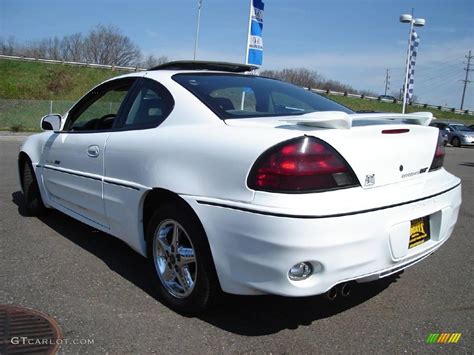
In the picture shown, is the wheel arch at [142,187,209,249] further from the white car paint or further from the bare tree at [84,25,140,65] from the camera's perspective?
the bare tree at [84,25,140,65]

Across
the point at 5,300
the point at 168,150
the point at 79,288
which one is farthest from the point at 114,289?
the point at 168,150

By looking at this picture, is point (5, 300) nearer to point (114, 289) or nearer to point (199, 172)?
point (114, 289)

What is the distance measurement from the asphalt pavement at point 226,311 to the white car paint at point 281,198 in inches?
14.7

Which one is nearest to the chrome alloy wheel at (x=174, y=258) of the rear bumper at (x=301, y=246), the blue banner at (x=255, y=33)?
the rear bumper at (x=301, y=246)

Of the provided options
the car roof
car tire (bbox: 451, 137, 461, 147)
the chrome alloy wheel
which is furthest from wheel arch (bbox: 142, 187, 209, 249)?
car tire (bbox: 451, 137, 461, 147)

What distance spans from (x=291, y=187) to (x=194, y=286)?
0.93 meters

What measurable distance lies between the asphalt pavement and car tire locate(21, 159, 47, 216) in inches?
33.8

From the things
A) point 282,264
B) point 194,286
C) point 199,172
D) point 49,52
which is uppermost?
point 49,52

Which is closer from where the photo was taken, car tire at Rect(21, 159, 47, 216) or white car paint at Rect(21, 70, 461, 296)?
white car paint at Rect(21, 70, 461, 296)

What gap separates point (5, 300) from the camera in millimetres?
3096

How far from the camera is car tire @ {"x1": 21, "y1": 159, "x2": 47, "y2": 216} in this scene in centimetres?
505

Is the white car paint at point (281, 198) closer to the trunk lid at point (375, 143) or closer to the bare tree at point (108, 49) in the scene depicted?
the trunk lid at point (375, 143)

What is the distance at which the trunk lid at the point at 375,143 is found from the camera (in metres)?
2.53

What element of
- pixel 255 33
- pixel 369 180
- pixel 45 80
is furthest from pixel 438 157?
pixel 45 80
